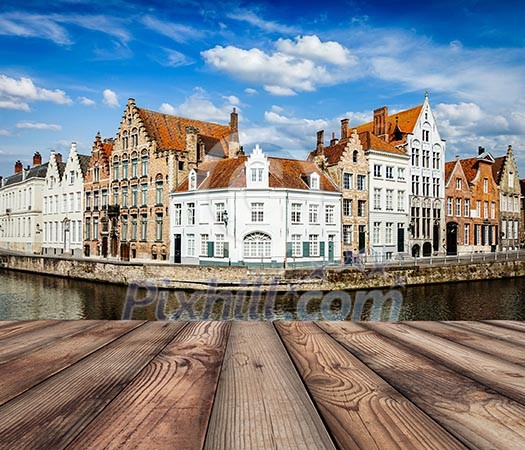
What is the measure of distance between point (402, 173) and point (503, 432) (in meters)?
42.6

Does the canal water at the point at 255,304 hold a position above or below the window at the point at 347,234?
below

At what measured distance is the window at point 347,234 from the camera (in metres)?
36.7

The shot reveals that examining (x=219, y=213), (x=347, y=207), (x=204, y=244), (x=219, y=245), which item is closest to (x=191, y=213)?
(x=204, y=244)

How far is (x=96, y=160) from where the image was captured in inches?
1784

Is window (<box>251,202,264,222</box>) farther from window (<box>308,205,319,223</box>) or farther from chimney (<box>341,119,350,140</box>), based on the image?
chimney (<box>341,119,350,140</box>)

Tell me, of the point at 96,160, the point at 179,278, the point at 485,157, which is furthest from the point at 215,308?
the point at 485,157

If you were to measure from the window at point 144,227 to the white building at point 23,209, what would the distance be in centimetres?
2299

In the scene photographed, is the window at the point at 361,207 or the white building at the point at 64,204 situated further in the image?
the white building at the point at 64,204

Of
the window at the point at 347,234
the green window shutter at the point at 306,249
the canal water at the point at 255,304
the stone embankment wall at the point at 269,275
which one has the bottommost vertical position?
the canal water at the point at 255,304

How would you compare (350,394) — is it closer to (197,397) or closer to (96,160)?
(197,397)

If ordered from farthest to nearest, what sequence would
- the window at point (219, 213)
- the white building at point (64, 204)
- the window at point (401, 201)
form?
the white building at point (64, 204)
the window at point (401, 201)
the window at point (219, 213)

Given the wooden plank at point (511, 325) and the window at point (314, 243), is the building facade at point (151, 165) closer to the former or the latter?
the window at point (314, 243)

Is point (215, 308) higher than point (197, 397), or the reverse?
point (197, 397)

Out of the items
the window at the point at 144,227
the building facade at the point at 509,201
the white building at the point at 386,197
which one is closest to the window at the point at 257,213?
the white building at the point at 386,197
